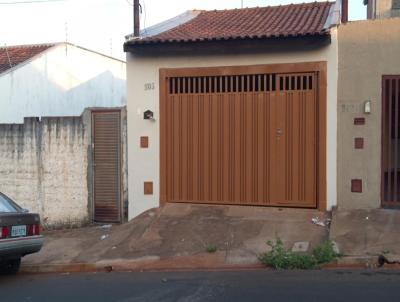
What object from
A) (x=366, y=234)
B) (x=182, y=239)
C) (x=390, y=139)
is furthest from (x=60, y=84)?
(x=366, y=234)

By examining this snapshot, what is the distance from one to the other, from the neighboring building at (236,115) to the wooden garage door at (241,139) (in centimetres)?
2

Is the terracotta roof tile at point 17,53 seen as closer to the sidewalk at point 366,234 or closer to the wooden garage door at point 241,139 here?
the wooden garage door at point 241,139

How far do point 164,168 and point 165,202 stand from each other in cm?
74

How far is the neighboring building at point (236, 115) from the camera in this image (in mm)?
11359

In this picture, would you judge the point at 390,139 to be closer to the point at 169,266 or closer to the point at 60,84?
the point at 169,266

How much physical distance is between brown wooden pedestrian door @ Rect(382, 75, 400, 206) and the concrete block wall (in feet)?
21.1

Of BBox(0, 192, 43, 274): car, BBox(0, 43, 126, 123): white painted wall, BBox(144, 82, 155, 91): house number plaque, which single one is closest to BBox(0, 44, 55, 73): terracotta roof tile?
BBox(0, 43, 126, 123): white painted wall

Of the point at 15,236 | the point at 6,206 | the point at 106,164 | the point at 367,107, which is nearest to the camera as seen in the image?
the point at 15,236

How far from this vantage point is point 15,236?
874cm

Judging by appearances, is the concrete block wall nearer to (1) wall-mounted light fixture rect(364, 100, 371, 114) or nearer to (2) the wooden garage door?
(2) the wooden garage door

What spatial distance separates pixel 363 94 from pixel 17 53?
1659 cm

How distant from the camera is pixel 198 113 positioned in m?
12.1

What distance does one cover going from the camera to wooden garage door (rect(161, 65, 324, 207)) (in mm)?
11500

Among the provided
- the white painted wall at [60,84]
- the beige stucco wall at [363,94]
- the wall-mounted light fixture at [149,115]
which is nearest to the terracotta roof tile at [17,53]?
the white painted wall at [60,84]
